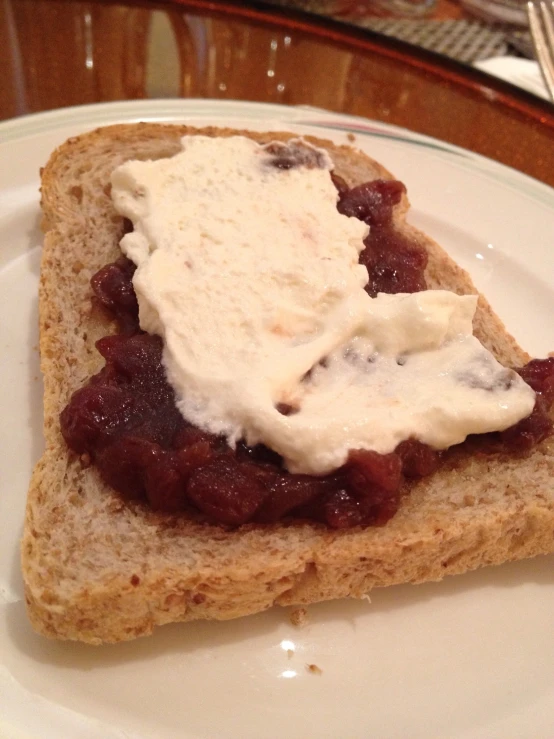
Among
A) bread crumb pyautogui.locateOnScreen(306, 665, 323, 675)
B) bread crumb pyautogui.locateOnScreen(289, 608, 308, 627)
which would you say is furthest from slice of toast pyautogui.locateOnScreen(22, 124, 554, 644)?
bread crumb pyautogui.locateOnScreen(306, 665, 323, 675)

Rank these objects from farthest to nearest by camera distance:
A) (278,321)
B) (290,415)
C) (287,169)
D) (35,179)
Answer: (35,179) → (287,169) → (278,321) → (290,415)

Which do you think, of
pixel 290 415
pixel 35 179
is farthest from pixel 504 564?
pixel 35 179

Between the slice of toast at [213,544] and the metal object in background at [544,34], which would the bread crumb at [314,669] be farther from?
the metal object in background at [544,34]

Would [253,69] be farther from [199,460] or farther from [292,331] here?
[199,460]

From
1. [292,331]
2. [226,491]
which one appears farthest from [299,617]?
[292,331]

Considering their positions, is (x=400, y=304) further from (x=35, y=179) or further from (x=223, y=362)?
(x=35, y=179)

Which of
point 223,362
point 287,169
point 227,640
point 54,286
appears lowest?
point 227,640
